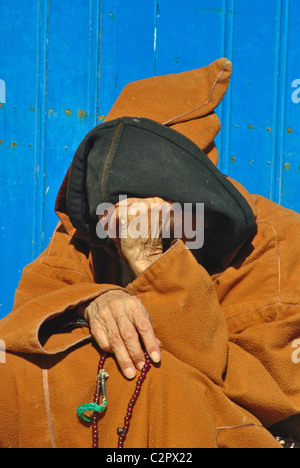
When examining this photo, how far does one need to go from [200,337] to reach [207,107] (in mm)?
755

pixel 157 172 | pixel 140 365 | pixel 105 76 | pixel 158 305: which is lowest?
pixel 140 365

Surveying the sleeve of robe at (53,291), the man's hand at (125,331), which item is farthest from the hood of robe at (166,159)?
the man's hand at (125,331)

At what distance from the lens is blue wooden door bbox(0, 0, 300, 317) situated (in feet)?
7.49

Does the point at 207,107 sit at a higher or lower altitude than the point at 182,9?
lower

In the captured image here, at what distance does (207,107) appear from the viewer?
1.88m

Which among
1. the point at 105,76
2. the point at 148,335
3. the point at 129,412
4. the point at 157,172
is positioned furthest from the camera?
the point at 105,76

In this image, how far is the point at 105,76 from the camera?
230cm

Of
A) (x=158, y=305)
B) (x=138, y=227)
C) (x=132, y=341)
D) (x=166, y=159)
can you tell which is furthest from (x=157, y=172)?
(x=132, y=341)

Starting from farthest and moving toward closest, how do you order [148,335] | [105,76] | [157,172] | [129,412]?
[105,76] < [157,172] < [148,335] < [129,412]

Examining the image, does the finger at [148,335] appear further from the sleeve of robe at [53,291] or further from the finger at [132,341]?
Answer: the sleeve of robe at [53,291]

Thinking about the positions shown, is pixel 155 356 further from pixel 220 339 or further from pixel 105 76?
pixel 105 76

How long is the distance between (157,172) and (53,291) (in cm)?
50

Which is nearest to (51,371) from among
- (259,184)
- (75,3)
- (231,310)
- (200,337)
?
(200,337)

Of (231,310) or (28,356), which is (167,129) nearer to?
(231,310)
